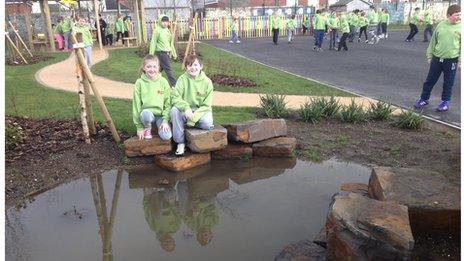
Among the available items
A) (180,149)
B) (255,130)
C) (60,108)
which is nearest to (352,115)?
(255,130)

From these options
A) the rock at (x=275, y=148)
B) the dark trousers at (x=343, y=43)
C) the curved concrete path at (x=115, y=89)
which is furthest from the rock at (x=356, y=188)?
the dark trousers at (x=343, y=43)

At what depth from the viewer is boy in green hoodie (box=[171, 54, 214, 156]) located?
5.31 m

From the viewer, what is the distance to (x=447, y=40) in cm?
766

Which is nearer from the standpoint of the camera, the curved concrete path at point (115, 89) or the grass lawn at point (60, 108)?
the grass lawn at point (60, 108)

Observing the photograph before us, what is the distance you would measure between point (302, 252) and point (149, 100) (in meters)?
3.04

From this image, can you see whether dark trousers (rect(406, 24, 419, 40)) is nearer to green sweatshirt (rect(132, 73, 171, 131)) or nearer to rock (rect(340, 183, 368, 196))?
green sweatshirt (rect(132, 73, 171, 131))

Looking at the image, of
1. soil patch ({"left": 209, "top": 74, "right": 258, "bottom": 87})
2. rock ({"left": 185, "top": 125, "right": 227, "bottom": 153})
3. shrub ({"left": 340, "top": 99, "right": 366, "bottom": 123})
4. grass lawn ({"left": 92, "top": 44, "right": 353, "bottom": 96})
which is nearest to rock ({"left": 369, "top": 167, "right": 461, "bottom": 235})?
rock ({"left": 185, "top": 125, "right": 227, "bottom": 153})

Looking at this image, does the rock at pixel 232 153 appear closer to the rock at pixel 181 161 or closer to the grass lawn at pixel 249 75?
the rock at pixel 181 161

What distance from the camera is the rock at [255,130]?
5516 mm

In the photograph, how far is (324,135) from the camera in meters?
6.46

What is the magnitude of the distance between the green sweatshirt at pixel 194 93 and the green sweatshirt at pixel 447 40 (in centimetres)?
472

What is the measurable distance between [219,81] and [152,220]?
7.15 meters

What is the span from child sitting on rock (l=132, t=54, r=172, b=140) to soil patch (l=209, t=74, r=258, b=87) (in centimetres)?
516

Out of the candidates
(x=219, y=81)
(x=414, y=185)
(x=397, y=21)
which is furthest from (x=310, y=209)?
(x=397, y=21)
